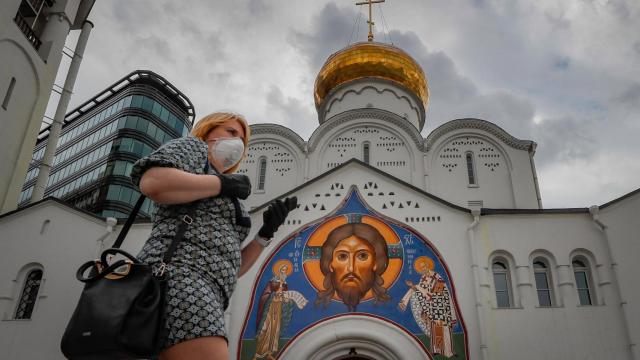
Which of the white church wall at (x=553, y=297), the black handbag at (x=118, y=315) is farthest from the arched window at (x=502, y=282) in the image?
the black handbag at (x=118, y=315)

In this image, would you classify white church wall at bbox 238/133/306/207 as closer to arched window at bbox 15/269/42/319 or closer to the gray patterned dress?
arched window at bbox 15/269/42/319

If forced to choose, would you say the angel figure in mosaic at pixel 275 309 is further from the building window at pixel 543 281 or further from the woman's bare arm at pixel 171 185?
the woman's bare arm at pixel 171 185

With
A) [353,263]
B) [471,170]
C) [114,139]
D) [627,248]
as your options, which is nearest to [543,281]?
[627,248]

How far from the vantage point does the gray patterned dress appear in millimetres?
1951

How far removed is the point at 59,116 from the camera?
46.5 ft

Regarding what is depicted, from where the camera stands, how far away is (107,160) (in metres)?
32.2

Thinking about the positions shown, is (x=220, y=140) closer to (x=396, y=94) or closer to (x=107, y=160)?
(x=396, y=94)

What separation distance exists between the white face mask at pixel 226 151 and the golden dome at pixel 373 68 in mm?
13876

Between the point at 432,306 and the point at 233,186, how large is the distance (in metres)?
7.15

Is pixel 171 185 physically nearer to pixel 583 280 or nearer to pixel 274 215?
pixel 274 215

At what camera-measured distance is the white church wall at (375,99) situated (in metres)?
15.5

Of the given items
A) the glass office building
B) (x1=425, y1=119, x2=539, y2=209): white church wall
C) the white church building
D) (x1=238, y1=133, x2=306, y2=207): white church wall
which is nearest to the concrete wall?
the white church building

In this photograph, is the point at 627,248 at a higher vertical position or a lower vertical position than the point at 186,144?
higher

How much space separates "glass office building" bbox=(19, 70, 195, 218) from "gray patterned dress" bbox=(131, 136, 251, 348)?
97.1ft
